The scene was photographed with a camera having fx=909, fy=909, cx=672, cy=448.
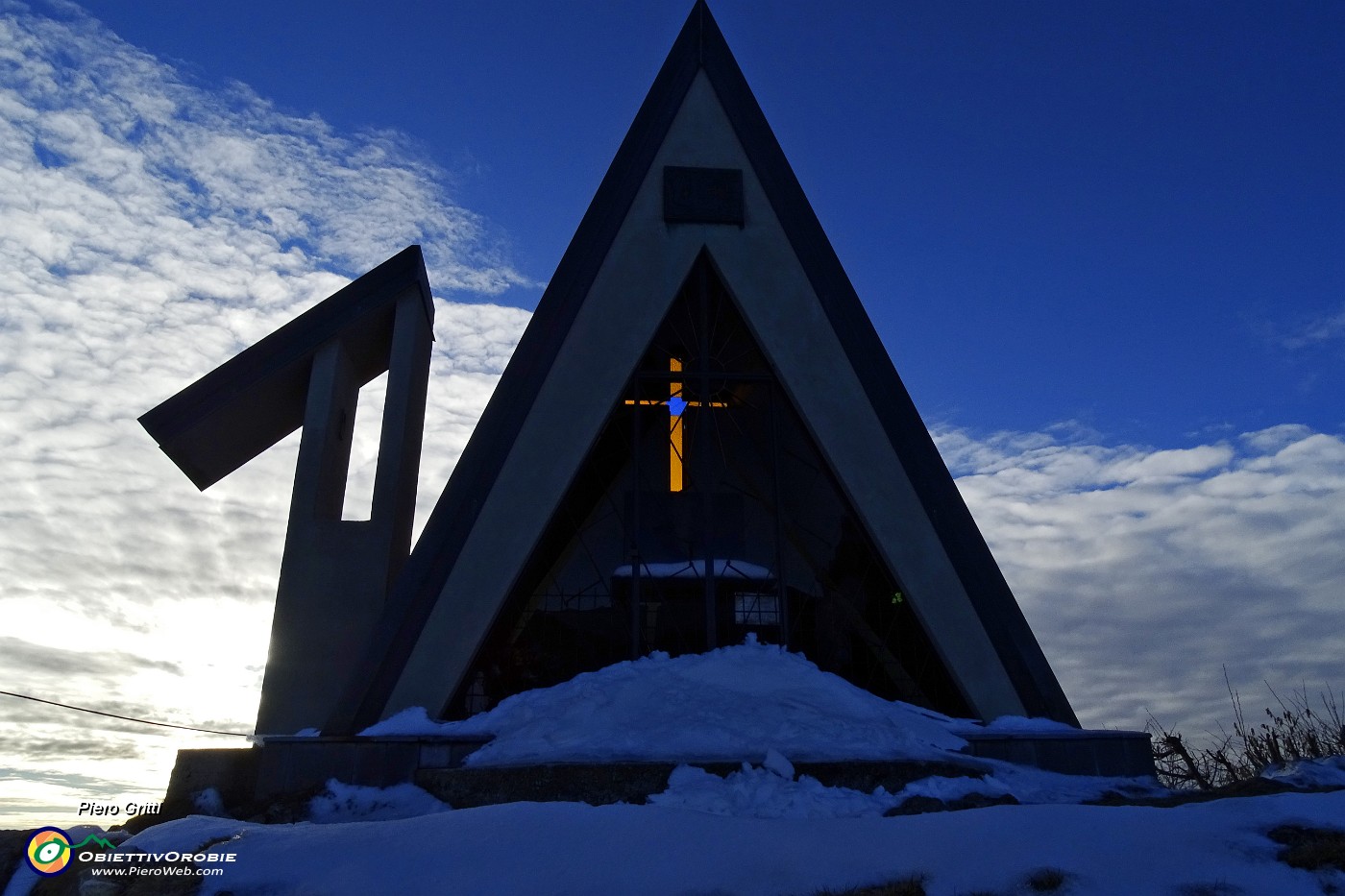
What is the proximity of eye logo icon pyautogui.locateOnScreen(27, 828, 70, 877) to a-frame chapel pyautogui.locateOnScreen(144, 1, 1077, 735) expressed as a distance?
4.85m

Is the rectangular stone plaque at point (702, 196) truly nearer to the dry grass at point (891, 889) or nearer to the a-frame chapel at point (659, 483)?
the a-frame chapel at point (659, 483)

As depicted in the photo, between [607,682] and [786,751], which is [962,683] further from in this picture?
[607,682]

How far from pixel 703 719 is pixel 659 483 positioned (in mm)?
4037

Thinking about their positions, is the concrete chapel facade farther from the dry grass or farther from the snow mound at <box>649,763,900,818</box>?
the dry grass

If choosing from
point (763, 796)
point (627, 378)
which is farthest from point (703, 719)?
point (627, 378)

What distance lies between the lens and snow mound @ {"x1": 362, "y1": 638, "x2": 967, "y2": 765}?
28.4 feet

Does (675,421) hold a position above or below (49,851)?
above

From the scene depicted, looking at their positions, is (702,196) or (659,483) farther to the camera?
(702,196)

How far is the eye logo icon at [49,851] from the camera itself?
18.8ft

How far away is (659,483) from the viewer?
40.5 ft

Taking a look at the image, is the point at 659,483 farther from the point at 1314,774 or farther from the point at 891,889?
the point at 891,889

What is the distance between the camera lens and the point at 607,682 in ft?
33.4

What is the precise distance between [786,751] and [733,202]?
780 centimetres
